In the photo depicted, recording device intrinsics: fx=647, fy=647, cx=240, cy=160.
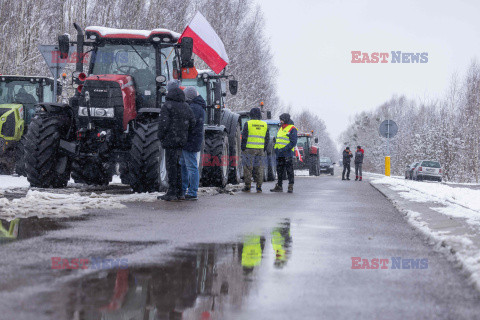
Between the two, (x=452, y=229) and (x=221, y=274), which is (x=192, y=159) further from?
(x=221, y=274)

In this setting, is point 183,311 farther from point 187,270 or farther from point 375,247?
point 375,247

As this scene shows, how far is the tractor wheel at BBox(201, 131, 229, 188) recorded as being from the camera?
571 inches

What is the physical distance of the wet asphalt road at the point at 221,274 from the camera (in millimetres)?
3281

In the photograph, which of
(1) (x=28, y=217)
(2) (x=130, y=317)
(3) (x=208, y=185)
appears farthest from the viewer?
(3) (x=208, y=185)

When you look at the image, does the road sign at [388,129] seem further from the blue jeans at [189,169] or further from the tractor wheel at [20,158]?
the blue jeans at [189,169]

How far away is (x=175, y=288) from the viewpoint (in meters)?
3.74

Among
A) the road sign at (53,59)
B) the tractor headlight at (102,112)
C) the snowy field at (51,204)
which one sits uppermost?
the road sign at (53,59)

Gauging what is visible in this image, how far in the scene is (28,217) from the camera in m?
6.94

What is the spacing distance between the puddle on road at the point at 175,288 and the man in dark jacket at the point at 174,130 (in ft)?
17.0

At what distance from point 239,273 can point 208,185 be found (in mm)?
10795

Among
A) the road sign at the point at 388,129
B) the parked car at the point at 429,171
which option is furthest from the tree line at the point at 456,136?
the road sign at the point at 388,129

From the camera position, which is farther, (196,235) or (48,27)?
(48,27)

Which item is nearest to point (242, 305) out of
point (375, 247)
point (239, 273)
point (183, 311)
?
point (183, 311)

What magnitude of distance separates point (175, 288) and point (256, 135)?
423 inches
